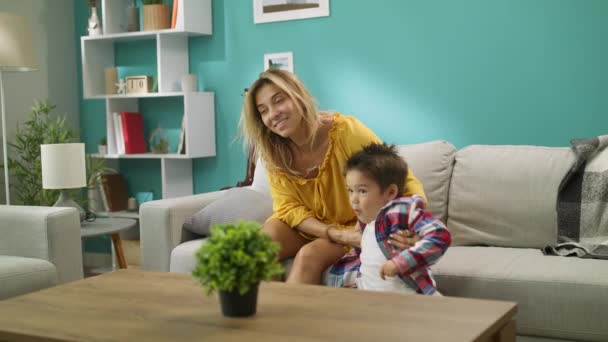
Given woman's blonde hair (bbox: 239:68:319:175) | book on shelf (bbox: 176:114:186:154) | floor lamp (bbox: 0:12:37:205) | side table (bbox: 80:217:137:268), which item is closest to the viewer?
woman's blonde hair (bbox: 239:68:319:175)

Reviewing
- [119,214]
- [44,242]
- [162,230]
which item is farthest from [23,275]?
[119,214]

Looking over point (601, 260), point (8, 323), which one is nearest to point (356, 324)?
point (8, 323)

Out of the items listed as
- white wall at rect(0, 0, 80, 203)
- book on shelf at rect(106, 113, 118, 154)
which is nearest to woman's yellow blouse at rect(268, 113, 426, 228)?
book on shelf at rect(106, 113, 118, 154)

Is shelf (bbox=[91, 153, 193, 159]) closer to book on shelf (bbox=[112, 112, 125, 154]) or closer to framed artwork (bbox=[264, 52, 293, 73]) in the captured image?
book on shelf (bbox=[112, 112, 125, 154])

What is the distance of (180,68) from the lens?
4461 millimetres

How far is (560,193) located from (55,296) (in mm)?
1824

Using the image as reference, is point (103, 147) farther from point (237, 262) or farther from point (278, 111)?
point (237, 262)

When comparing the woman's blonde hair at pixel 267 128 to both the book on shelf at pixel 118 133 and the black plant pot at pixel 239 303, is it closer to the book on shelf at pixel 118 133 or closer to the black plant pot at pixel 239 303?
the black plant pot at pixel 239 303

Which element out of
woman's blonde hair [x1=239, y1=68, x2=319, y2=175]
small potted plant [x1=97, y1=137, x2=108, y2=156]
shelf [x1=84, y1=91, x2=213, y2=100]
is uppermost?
shelf [x1=84, y1=91, x2=213, y2=100]

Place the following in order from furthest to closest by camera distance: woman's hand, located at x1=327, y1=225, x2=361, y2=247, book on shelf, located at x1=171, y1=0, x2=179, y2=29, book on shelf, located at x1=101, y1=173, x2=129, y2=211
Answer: book on shelf, located at x1=101, y1=173, x2=129, y2=211 < book on shelf, located at x1=171, y1=0, x2=179, y2=29 < woman's hand, located at x1=327, y1=225, x2=361, y2=247

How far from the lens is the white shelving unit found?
4289 millimetres

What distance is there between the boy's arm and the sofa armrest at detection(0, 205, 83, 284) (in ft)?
5.25

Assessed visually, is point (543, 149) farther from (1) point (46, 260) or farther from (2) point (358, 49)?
(1) point (46, 260)

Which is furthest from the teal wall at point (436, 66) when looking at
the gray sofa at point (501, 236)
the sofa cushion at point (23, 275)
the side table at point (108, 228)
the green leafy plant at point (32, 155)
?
the sofa cushion at point (23, 275)
